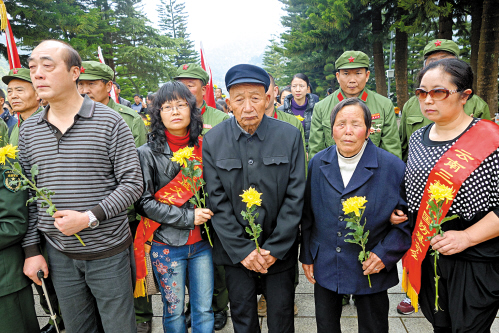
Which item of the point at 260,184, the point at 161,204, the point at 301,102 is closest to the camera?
the point at 260,184

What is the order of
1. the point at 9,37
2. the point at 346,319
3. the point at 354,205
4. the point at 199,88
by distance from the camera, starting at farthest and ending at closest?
the point at 199,88
the point at 9,37
the point at 346,319
the point at 354,205

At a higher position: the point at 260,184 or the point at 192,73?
the point at 192,73

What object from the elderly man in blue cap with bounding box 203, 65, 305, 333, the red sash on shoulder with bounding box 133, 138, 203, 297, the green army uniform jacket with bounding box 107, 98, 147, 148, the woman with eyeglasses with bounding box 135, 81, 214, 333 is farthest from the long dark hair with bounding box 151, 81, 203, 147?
the green army uniform jacket with bounding box 107, 98, 147, 148

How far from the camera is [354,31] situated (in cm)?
1382

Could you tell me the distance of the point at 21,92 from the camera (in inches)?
154

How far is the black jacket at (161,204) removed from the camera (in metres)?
2.39

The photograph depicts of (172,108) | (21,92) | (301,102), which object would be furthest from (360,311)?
(21,92)

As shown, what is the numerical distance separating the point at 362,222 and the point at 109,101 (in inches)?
116

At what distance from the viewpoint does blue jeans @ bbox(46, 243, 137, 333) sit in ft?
7.21

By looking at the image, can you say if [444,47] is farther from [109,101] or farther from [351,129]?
[109,101]

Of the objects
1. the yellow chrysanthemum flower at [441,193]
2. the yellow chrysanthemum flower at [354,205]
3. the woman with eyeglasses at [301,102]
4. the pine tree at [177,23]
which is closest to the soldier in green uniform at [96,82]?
the yellow chrysanthemum flower at [354,205]

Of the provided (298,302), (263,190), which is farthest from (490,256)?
(298,302)

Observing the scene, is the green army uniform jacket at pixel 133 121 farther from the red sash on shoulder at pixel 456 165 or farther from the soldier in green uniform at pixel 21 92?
the red sash on shoulder at pixel 456 165

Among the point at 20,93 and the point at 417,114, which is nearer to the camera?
the point at 417,114
